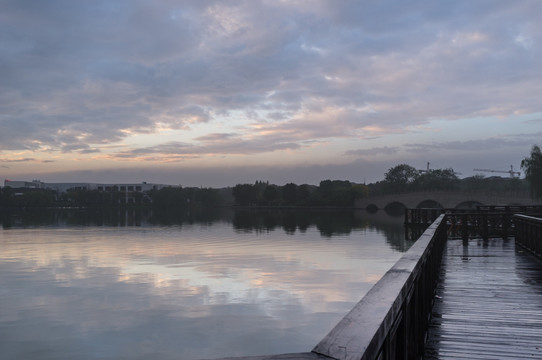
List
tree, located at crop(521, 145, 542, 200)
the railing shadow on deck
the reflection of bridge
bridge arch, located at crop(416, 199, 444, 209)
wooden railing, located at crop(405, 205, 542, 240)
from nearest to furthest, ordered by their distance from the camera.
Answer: the railing shadow on deck, wooden railing, located at crop(405, 205, 542, 240), tree, located at crop(521, 145, 542, 200), the reflection of bridge, bridge arch, located at crop(416, 199, 444, 209)

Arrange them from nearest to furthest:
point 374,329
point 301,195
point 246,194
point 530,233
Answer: point 374,329, point 530,233, point 301,195, point 246,194

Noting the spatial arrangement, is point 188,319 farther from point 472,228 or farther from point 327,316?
point 472,228

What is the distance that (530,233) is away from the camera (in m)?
13.7

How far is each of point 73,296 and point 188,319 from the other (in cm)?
556

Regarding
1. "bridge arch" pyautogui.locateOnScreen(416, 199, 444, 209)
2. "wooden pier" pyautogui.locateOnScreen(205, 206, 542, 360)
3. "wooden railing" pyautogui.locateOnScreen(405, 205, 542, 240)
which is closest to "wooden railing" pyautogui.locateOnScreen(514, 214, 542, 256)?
"wooden pier" pyautogui.locateOnScreen(205, 206, 542, 360)

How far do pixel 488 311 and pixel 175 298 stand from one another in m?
11.2

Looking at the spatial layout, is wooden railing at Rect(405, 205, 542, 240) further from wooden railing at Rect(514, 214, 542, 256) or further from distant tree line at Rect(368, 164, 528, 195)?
distant tree line at Rect(368, 164, 528, 195)

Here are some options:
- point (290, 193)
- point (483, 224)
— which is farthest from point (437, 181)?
point (483, 224)

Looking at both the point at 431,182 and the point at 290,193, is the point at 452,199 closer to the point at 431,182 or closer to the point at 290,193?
the point at 431,182

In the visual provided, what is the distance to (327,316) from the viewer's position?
1389 cm

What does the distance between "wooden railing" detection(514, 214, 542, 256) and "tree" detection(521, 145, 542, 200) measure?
137 feet

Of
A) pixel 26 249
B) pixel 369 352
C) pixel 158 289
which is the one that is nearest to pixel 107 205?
pixel 26 249

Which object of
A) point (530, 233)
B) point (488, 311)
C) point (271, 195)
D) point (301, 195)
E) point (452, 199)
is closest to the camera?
point (488, 311)

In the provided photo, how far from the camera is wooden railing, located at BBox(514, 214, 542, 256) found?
1245 cm
